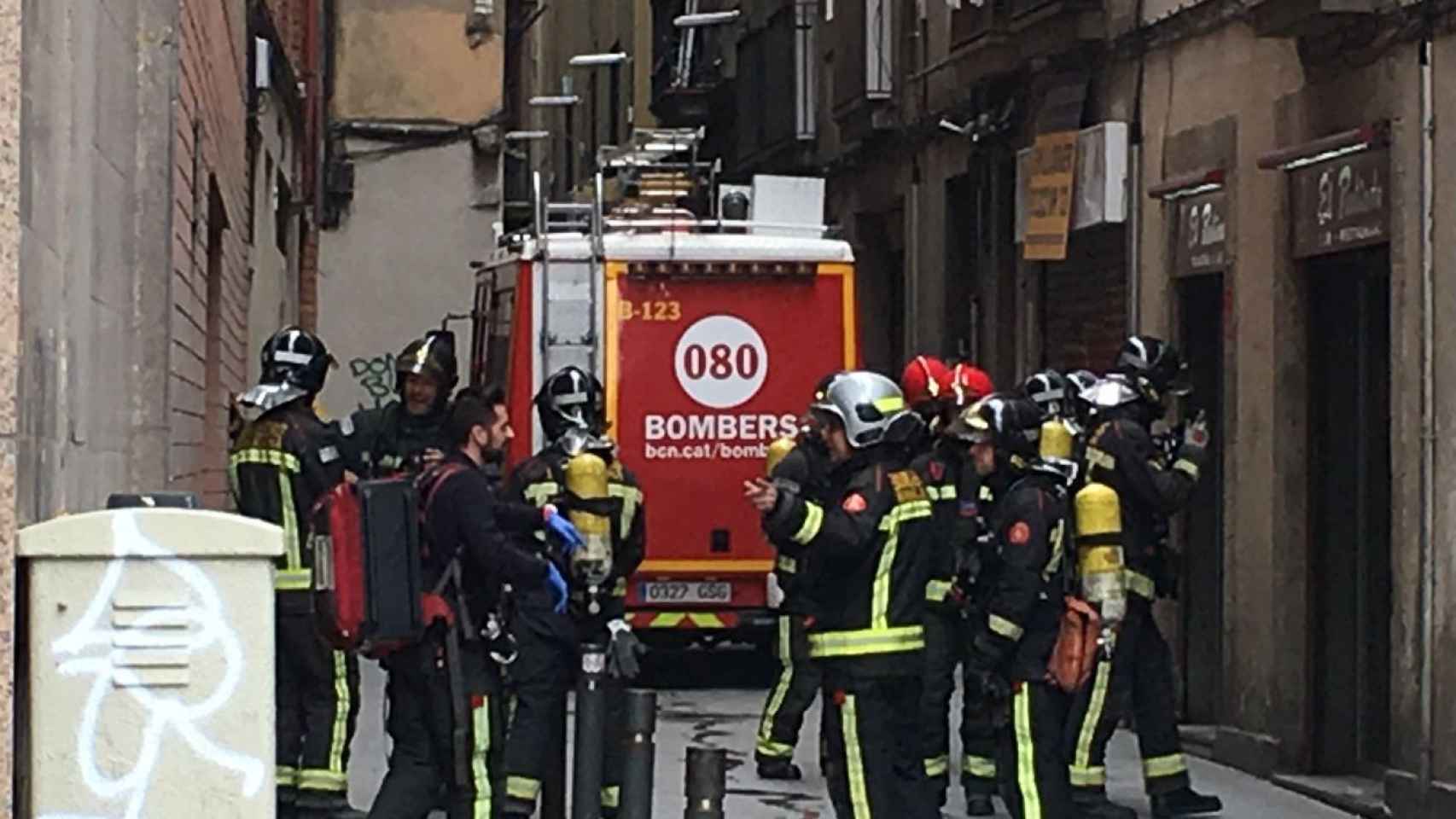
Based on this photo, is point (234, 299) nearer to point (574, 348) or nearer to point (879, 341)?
point (574, 348)

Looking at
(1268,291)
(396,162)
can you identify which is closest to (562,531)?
(1268,291)

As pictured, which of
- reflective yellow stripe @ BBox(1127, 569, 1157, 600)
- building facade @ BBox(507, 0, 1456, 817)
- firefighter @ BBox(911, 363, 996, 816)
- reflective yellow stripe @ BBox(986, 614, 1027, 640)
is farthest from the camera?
building facade @ BBox(507, 0, 1456, 817)

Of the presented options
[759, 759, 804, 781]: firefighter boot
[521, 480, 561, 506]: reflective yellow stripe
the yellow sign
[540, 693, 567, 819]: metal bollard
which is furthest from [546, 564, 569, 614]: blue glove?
the yellow sign

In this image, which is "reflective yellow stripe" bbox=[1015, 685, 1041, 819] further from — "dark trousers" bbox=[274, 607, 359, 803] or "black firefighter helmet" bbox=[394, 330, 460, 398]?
"black firefighter helmet" bbox=[394, 330, 460, 398]

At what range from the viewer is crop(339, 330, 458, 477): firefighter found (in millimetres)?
12016

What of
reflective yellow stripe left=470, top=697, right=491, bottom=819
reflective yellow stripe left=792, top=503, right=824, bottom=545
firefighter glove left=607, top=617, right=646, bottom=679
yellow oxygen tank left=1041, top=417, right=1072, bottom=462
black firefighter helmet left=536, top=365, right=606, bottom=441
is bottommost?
reflective yellow stripe left=470, top=697, right=491, bottom=819

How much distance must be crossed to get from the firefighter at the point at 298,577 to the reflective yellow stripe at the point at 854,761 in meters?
2.67

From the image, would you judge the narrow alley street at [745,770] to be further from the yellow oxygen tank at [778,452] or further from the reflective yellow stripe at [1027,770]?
the reflective yellow stripe at [1027,770]

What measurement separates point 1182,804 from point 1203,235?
4.40m

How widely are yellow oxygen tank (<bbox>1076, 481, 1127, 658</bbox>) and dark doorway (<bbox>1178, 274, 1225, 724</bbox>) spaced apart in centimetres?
504

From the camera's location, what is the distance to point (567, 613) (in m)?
11.2

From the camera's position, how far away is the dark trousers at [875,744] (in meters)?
9.84

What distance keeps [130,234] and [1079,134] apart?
10.1 meters

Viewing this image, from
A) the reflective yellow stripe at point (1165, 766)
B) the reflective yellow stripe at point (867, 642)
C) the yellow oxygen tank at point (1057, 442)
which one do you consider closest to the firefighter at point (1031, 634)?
the yellow oxygen tank at point (1057, 442)
